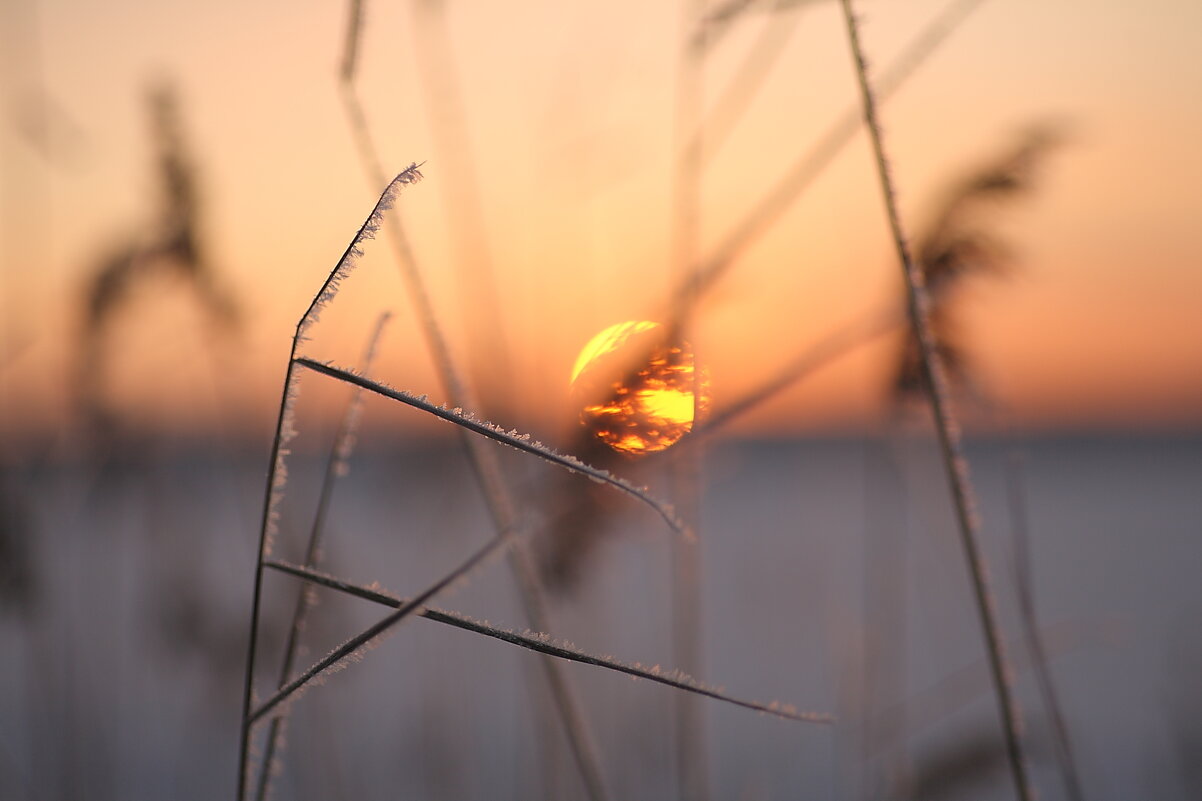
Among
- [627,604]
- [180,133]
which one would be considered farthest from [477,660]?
[627,604]

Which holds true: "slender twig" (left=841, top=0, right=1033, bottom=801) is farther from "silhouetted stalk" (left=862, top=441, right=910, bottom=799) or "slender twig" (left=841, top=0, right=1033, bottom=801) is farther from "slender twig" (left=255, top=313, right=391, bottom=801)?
"silhouetted stalk" (left=862, top=441, right=910, bottom=799)

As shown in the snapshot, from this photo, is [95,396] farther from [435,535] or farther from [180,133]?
[435,535]

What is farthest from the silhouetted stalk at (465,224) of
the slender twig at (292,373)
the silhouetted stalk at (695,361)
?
the slender twig at (292,373)

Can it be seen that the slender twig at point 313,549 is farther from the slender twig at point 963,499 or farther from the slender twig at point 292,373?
the slender twig at point 963,499

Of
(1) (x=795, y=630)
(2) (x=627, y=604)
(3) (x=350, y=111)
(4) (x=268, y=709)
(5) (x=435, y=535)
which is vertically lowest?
(4) (x=268, y=709)

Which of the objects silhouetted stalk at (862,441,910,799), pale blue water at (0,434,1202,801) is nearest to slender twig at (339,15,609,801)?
pale blue water at (0,434,1202,801)

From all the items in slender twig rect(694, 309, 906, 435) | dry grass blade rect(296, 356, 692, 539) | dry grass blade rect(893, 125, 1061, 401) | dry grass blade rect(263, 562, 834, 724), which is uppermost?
dry grass blade rect(893, 125, 1061, 401)

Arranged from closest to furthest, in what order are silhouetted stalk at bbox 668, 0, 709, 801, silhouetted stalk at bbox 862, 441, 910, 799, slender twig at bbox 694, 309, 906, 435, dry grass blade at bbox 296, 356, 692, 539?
dry grass blade at bbox 296, 356, 692, 539
slender twig at bbox 694, 309, 906, 435
silhouetted stalk at bbox 668, 0, 709, 801
silhouetted stalk at bbox 862, 441, 910, 799

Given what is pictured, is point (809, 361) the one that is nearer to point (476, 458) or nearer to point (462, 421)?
point (476, 458)

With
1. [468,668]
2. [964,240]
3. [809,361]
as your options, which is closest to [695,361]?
[809,361]
